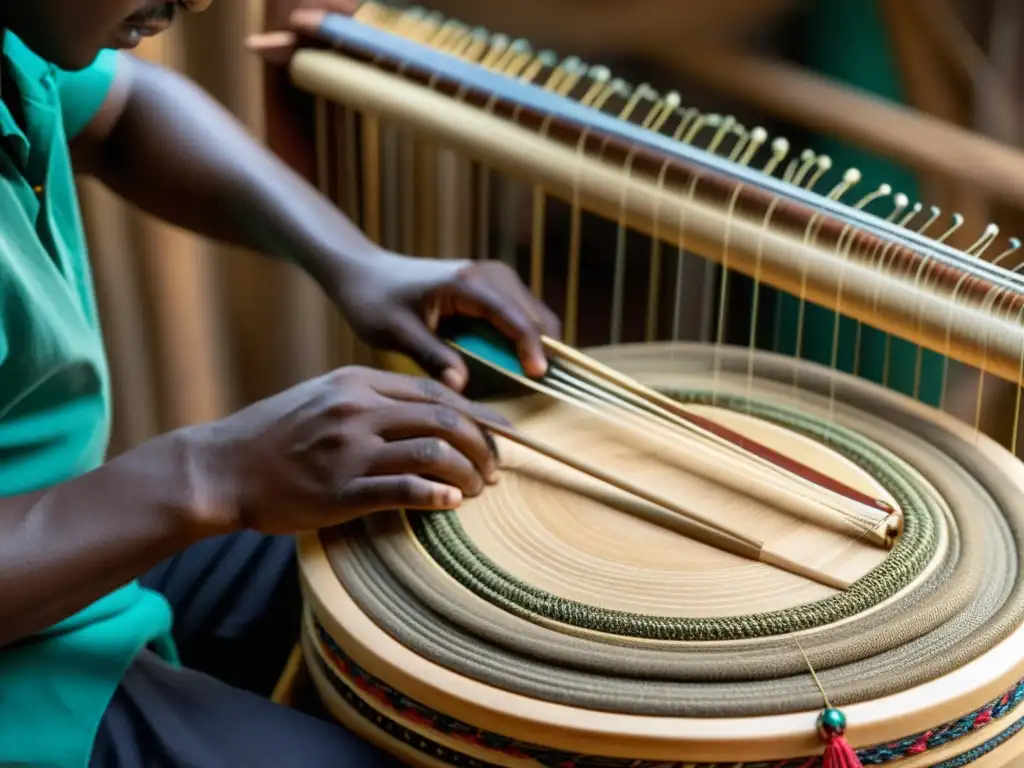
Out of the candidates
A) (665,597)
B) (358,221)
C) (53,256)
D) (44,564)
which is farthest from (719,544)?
(358,221)

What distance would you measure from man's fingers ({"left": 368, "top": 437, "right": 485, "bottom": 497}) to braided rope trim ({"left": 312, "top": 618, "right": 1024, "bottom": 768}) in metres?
0.13

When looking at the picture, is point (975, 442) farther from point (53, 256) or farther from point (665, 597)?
point (53, 256)

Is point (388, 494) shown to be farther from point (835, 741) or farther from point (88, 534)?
point (835, 741)

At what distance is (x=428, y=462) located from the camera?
Answer: 0.81m

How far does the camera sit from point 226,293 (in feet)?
5.77

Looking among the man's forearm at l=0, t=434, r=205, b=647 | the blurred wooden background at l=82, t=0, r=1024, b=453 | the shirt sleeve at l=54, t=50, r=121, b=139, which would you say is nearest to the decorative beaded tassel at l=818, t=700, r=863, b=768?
the man's forearm at l=0, t=434, r=205, b=647

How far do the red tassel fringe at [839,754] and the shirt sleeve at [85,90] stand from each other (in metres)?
0.81

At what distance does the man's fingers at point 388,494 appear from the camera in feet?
2.55

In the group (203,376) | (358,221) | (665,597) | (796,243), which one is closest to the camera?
(665,597)

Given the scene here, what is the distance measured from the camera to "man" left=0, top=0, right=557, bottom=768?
749mm

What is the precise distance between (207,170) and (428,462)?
1.51ft

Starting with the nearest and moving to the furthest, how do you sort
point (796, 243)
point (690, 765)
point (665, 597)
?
point (690, 765), point (665, 597), point (796, 243)

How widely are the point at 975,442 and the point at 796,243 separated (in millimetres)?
207

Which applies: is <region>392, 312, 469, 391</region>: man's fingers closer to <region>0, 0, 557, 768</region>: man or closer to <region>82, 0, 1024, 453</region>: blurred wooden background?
<region>0, 0, 557, 768</region>: man
